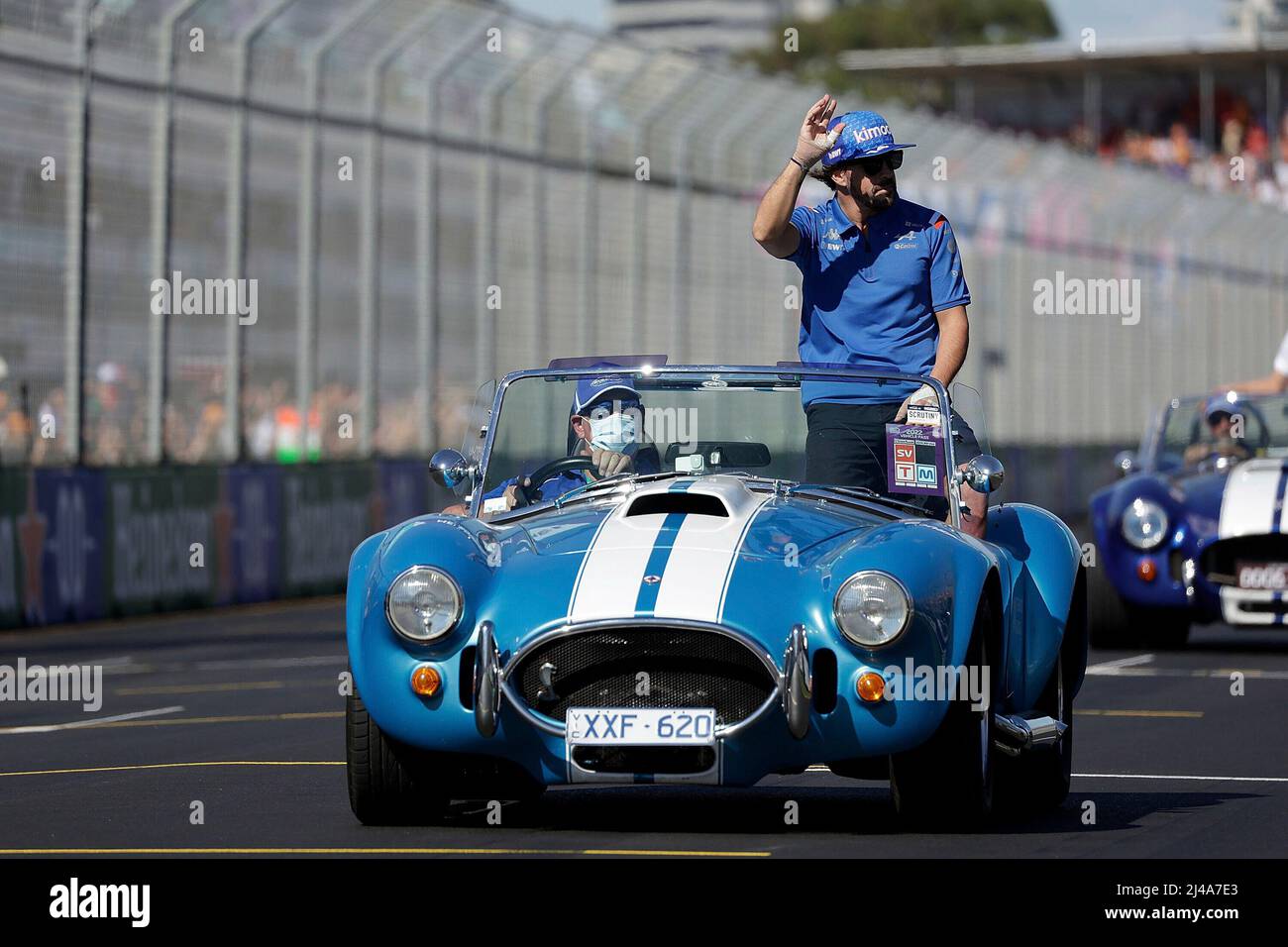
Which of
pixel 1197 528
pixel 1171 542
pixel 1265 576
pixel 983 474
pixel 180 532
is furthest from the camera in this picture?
pixel 180 532

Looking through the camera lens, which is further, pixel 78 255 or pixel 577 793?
pixel 78 255

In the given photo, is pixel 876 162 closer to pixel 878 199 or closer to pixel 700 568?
pixel 878 199

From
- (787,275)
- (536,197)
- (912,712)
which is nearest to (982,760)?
(912,712)

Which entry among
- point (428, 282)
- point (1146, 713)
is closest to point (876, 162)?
point (1146, 713)

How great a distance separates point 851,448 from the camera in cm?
820

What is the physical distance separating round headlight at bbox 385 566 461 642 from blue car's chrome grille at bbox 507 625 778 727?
254 millimetres

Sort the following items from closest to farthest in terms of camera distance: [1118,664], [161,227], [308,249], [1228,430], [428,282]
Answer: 1. [1118,664]
2. [1228,430]
3. [161,227]
4. [308,249]
5. [428,282]

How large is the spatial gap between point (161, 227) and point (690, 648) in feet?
46.1

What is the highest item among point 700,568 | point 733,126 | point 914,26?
point 914,26

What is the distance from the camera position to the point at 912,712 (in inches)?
275

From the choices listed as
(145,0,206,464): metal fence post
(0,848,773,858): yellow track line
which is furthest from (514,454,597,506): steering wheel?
(145,0,206,464): metal fence post
